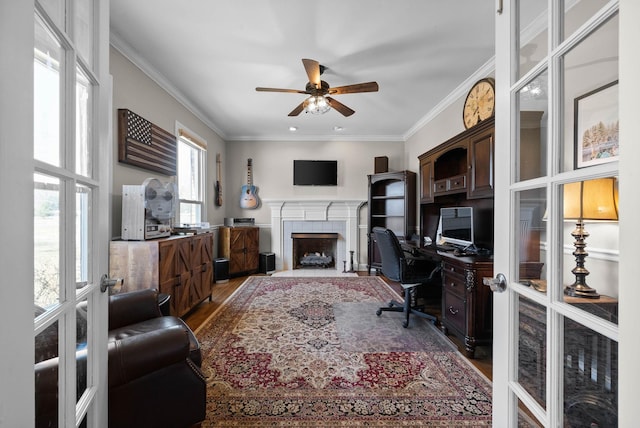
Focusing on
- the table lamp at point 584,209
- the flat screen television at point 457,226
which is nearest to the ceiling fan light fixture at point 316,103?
the flat screen television at point 457,226

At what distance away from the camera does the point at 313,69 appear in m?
2.26

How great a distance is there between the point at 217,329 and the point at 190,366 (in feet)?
4.21

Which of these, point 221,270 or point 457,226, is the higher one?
point 457,226

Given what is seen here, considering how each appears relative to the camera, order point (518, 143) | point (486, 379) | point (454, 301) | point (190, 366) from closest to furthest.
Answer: point (518, 143) → point (190, 366) → point (486, 379) → point (454, 301)

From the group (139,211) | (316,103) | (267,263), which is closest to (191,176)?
(139,211)

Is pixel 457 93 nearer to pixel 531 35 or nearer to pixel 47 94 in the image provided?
pixel 531 35

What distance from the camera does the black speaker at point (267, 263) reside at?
4776mm

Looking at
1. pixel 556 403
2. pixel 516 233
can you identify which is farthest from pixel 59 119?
pixel 556 403

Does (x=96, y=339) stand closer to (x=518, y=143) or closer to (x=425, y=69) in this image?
(x=518, y=143)

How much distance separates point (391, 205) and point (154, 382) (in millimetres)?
4299

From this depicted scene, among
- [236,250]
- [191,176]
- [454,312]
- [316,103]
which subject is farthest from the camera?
[236,250]

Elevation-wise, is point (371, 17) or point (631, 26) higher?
point (371, 17)

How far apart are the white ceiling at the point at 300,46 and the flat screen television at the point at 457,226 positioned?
4.67 ft

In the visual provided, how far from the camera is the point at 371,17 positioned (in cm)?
201
